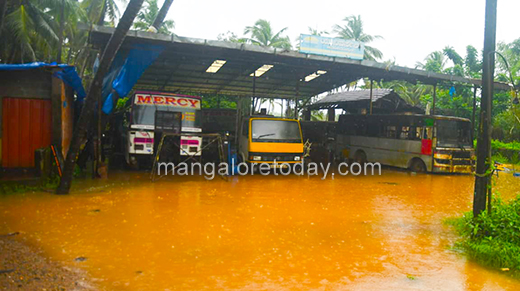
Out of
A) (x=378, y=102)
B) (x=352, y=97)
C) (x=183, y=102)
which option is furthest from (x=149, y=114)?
(x=378, y=102)

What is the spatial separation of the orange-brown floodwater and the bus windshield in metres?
3.92

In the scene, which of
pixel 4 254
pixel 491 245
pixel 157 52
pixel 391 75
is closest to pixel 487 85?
pixel 491 245

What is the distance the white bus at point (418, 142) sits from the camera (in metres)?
A: 13.5

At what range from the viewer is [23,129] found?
8984mm

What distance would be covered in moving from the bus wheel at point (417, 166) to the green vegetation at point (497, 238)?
8.53 meters

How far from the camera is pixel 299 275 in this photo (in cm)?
439

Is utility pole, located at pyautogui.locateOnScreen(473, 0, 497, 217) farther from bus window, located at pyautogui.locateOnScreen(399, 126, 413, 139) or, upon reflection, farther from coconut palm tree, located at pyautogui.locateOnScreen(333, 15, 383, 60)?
coconut palm tree, located at pyautogui.locateOnScreen(333, 15, 383, 60)

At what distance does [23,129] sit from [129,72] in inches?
138

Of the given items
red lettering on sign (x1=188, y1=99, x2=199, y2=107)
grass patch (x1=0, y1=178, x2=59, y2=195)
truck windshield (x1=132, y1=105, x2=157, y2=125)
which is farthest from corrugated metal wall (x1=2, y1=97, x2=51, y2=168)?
red lettering on sign (x1=188, y1=99, x2=199, y2=107)

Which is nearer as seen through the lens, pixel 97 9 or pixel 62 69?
pixel 62 69

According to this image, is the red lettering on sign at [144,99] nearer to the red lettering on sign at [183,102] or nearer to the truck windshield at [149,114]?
the truck windshield at [149,114]

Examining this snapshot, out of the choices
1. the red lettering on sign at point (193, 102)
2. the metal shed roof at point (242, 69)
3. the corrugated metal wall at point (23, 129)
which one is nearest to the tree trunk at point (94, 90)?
the corrugated metal wall at point (23, 129)

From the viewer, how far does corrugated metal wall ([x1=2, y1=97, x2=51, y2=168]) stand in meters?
8.79

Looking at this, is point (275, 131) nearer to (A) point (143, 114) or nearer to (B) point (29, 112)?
(A) point (143, 114)
